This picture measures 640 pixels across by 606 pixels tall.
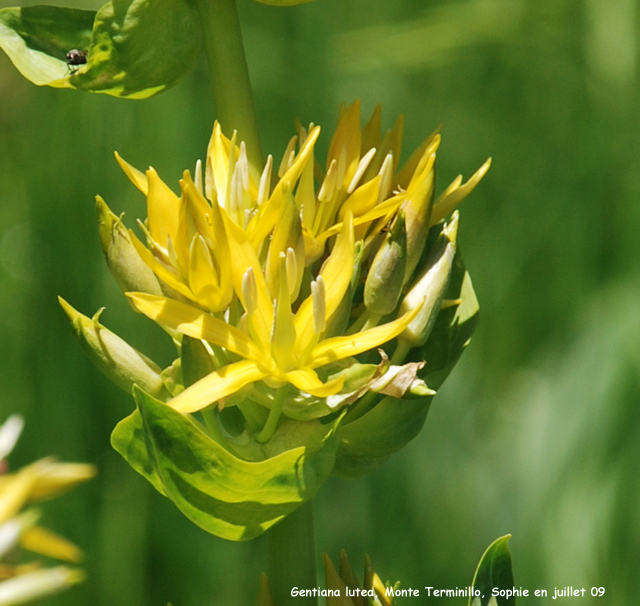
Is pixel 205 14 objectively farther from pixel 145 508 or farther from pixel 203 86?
pixel 203 86

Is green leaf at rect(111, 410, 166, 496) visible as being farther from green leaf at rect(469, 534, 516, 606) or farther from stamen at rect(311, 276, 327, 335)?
green leaf at rect(469, 534, 516, 606)

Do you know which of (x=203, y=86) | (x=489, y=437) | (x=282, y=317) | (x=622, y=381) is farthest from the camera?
(x=203, y=86)

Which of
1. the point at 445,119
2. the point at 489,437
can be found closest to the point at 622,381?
the point at 489,437

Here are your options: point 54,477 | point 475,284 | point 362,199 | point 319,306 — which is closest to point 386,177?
point 362,199

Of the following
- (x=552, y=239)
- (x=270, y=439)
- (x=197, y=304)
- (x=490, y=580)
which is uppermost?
(x=552, y=239)

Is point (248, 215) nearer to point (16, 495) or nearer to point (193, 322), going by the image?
point (193, 322)
